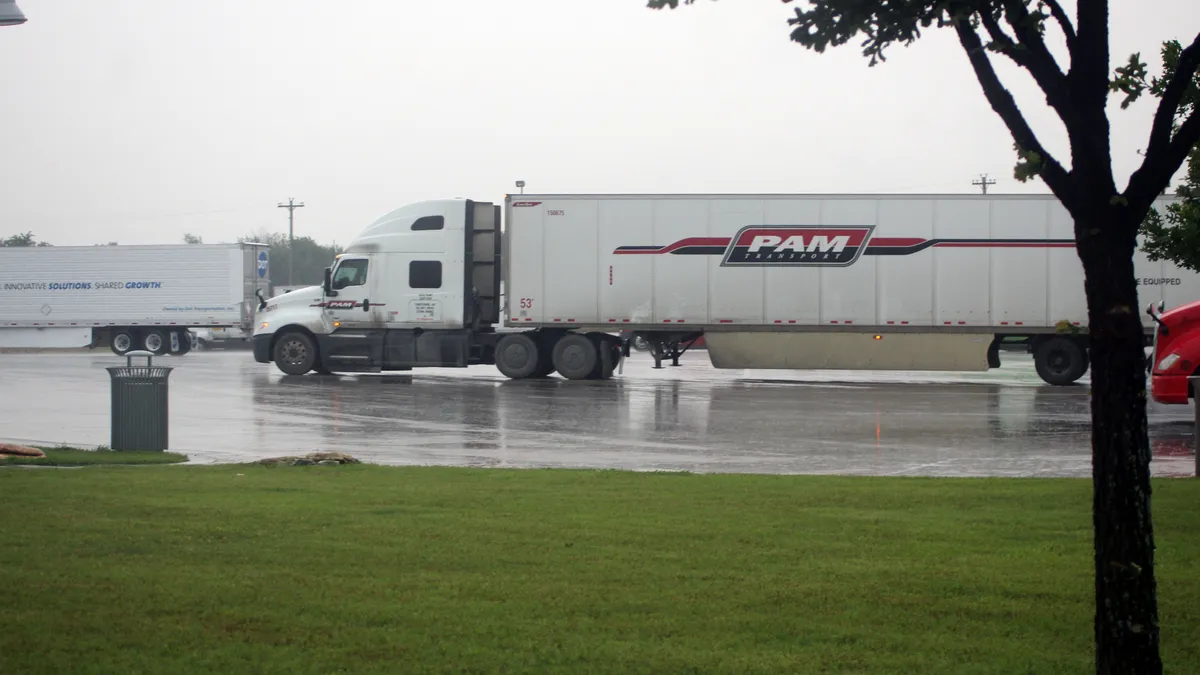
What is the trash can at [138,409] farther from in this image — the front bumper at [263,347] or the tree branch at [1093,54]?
the front bumper at [263,347]

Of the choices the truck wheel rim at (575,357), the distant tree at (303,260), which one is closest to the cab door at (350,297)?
the truck wheel rim at (575,357)

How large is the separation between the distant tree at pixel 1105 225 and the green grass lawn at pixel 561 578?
1.02 metres

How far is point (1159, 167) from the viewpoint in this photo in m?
4.43

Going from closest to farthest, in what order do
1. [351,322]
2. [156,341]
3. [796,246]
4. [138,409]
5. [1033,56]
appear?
[1033,56] < [138,409] < [796,246] < [351,322] < [156,341]

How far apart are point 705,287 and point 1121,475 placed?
77.9 ft

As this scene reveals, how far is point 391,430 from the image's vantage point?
16812mm

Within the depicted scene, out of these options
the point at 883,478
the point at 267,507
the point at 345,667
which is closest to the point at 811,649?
the point at 345,667

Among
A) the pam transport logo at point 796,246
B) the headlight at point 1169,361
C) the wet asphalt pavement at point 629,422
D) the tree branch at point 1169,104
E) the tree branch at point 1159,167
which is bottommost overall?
the wet asphalt pavement at point 629,422

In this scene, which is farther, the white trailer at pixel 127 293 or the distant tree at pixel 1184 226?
the white trailer at pixel 127 293

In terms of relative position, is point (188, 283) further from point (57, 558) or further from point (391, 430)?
point (57, 558)

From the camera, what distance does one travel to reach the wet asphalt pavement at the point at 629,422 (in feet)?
44.9

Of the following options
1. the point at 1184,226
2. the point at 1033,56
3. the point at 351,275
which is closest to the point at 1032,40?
the point at 1033,56

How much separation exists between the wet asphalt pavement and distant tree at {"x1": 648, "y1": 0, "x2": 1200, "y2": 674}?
8063mm

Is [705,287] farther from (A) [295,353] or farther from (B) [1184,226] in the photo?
(B) [1184,226]
